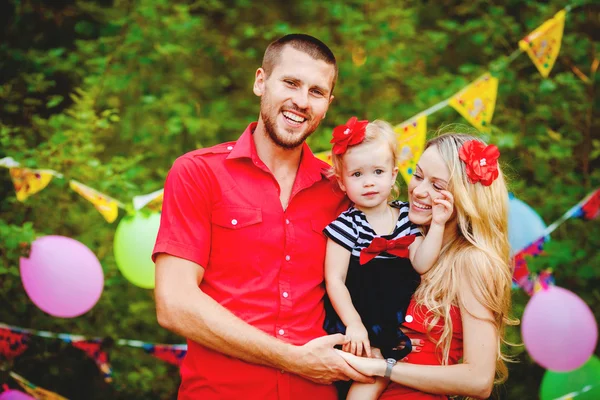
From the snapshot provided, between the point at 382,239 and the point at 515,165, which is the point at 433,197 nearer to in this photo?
the point at 382,239

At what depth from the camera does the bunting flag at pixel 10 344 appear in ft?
11.9

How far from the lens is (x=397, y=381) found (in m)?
2.30

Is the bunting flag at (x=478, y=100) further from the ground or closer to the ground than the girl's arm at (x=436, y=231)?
further from the ground

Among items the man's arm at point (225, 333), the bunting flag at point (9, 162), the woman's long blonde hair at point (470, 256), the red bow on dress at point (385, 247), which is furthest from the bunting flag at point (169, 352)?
the woman's long blonde hair at point (470, 256)

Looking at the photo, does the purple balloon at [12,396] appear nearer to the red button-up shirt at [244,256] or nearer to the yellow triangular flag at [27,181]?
the yellow triangular flag at [27,181]

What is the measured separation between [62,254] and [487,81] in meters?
2.28

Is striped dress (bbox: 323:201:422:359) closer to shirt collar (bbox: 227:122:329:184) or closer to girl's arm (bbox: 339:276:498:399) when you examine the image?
girl's arm (bbox: 339:276:498:399)

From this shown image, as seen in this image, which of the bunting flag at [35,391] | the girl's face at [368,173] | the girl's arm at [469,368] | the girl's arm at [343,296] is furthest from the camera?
the bunting flag at [35,391]

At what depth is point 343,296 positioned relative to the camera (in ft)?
7.93

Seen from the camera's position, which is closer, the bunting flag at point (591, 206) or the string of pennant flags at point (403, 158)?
the string of pennant flags at point (403, 158)

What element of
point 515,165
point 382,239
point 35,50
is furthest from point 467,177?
point 35,50

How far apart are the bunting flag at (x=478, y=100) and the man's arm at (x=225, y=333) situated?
1773 mm

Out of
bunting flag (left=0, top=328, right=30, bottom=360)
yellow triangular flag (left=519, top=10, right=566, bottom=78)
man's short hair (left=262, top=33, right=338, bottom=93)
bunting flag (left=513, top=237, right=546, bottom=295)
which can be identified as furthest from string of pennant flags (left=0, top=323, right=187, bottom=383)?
yellow triangular flag (left=519, top=10, right=566, bottom=78)

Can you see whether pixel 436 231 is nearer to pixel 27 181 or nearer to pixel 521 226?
pixel 521 226
